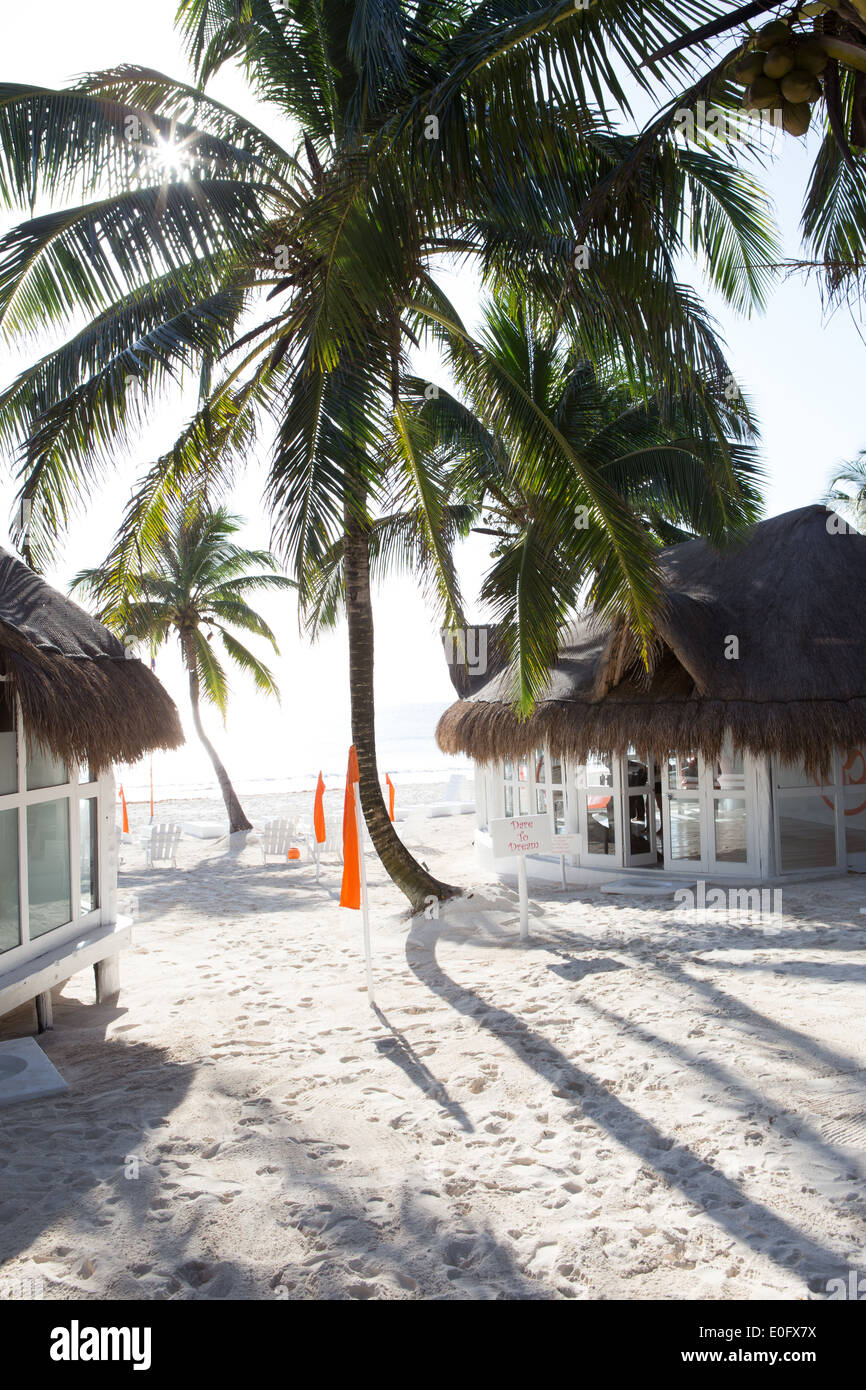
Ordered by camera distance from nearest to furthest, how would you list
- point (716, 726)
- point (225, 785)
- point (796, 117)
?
point (796, 117) < point (716, 726) < point (225, 785)

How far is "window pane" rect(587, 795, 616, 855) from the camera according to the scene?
11641 mm

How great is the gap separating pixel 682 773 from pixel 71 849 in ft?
23.1

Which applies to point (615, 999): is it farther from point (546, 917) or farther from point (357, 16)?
point (357, 16)

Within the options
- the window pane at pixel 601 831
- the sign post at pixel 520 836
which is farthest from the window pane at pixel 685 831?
the sign post at pixel 520 836

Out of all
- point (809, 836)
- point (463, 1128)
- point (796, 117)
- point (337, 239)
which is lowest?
point (463, 1128)

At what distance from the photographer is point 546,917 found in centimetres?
930

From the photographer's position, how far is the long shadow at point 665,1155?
10.9 ft

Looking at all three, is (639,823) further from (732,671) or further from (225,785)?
(225,785)

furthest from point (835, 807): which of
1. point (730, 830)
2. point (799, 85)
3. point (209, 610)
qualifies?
point (209, 610)

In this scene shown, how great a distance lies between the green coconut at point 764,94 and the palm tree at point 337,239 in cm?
86

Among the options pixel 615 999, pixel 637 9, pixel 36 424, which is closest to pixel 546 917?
pixel 615 999

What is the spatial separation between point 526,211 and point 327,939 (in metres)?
6.58

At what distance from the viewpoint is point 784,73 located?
259 cm

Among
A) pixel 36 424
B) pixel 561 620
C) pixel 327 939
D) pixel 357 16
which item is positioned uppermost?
pixel 357 16
